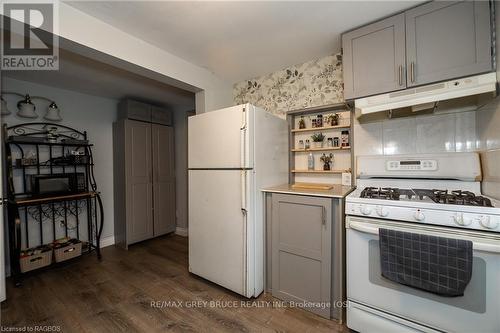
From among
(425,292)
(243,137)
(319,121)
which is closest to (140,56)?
(243,137)

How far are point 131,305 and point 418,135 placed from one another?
2.84 meters

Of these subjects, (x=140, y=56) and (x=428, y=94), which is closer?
(x=428, y=94)

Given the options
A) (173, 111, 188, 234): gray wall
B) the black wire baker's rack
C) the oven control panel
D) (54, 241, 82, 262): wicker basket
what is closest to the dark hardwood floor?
(54, 241, 82, 262): wicker basket

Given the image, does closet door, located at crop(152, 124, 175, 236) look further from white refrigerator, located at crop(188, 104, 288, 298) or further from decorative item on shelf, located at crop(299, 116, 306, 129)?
decorative item on shelf, located at crop(299, 116, 306, 129)

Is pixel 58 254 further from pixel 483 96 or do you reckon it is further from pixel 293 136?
pixel 483 96

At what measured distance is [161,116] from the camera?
3574mm

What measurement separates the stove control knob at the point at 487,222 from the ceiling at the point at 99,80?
3164 millimetres

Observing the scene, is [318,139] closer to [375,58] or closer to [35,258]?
[375,58]

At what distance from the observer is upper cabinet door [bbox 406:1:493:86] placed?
1.30m

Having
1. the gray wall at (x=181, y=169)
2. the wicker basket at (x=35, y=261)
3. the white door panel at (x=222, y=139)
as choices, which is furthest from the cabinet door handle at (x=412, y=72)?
the wicker basket at (x=35, y=261)

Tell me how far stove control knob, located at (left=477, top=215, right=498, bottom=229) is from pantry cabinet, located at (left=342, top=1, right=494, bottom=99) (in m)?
0.88

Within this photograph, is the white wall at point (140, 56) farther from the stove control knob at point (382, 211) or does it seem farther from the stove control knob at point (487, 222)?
the stove control knob at point (487, 222)

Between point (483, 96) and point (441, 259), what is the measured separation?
3.82 feet

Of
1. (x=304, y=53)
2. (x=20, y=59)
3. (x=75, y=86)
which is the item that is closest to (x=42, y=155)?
(x=75, y=86)
